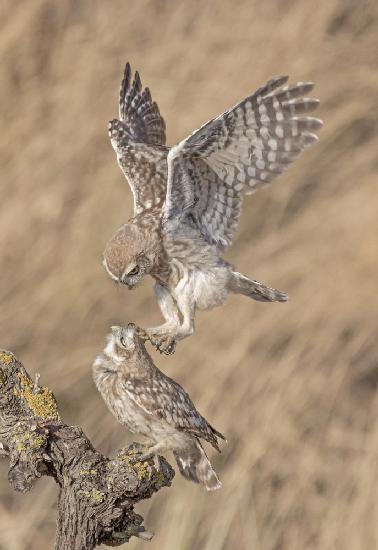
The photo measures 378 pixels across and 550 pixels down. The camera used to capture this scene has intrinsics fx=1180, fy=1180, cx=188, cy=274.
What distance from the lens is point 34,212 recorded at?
563 centimetres

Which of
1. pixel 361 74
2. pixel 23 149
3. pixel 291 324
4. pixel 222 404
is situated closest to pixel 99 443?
pixel 222 404

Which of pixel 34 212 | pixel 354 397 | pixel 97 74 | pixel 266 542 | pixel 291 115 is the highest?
pixel 291 115

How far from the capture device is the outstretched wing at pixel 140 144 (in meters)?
3.53

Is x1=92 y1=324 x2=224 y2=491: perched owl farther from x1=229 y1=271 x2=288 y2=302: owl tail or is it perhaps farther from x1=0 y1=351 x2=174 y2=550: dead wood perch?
x1=229 y1=271 x2=288 y2=302: owl tail

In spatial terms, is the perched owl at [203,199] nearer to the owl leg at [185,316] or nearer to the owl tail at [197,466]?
the owl leg at [185,316]

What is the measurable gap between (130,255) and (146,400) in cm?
37

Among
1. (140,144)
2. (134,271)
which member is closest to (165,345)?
(134,271)

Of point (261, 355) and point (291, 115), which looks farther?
point (261, 355)

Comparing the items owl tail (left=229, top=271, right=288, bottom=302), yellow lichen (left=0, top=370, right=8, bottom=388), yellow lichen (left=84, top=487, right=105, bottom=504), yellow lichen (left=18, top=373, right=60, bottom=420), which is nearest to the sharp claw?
yellow lichen (left=84, top=487, right=105, bottom=504)

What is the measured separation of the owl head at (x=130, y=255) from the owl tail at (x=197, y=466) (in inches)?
18.5

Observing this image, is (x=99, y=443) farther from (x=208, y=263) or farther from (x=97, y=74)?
(x=208, y=263)

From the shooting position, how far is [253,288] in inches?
133

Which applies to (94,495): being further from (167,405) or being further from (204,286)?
(204,286)

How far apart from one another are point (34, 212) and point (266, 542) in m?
1.88
